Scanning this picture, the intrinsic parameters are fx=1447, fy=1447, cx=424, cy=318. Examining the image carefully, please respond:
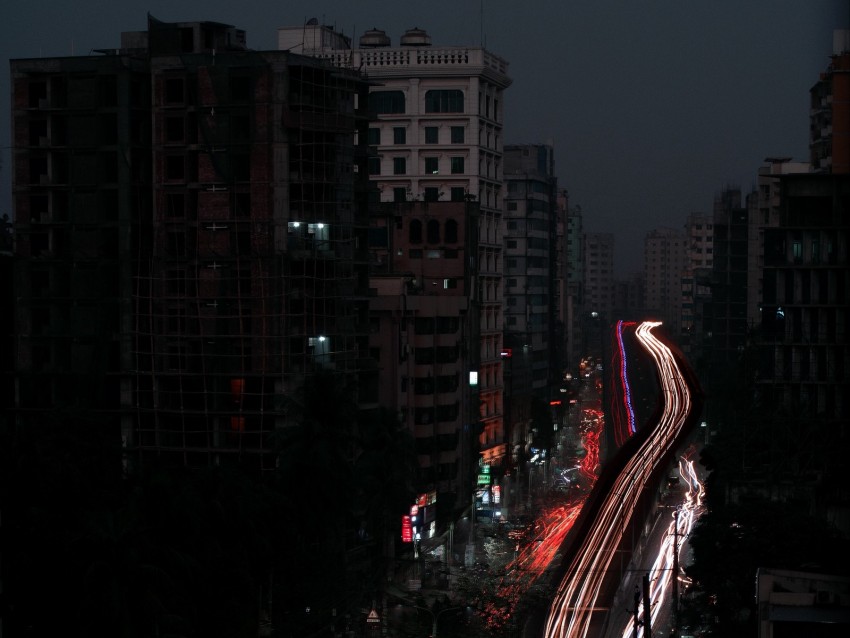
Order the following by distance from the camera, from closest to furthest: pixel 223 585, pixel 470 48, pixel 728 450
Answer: pixel 223 585, pixel 728 450, pixel 470 48

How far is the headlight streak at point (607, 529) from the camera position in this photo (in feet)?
141

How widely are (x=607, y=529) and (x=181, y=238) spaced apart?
2069 cm

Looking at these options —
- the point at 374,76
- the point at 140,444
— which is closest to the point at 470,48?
the point at 374,76

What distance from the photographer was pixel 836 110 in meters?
62.3

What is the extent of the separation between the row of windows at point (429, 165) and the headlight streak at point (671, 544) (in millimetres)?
20084

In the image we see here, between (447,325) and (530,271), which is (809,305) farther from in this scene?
(530,271)

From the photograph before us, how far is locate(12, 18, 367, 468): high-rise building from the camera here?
1812 inches

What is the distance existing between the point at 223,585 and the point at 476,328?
3495 cm

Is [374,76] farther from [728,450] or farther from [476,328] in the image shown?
[728,450]

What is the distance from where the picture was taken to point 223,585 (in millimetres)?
36188

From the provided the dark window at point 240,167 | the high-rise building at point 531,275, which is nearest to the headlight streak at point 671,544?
the high-rise building at point 531,275

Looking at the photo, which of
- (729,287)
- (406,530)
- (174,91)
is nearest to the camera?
(174,91)

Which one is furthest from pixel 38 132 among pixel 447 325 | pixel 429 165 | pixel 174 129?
pixel 429 165

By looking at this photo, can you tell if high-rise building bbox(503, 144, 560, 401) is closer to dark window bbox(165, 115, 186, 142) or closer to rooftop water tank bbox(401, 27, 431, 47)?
rooftop water tank bbox(401, 27, 431, 47)
